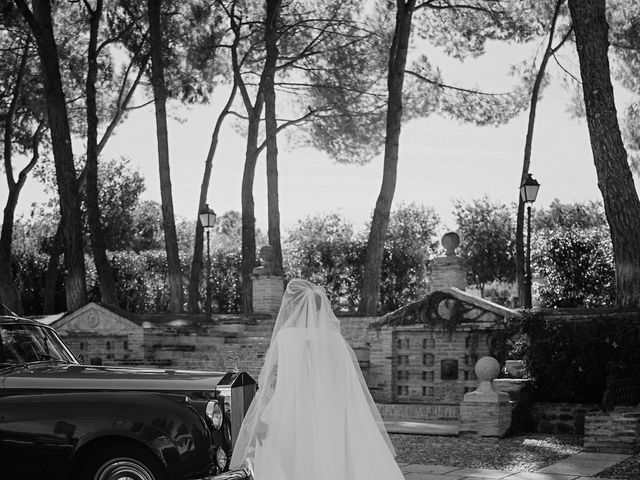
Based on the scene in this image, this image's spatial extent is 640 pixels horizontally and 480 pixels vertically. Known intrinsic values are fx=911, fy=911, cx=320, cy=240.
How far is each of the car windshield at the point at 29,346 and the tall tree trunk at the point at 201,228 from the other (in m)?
17.7

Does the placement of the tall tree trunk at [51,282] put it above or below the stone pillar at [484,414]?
above

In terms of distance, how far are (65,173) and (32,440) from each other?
1499 cm

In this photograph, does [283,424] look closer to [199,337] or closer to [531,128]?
[199,337]

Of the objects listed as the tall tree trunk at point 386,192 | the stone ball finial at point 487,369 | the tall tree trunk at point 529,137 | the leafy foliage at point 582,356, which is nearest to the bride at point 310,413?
the stone ball finial at point 487,369

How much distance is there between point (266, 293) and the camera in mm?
21531

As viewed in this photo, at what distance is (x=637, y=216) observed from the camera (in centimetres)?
1385

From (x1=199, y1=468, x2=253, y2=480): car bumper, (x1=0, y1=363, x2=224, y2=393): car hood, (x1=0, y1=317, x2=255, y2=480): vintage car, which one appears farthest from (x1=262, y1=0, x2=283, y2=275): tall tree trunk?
(x1=199, y1=468, x2=253, y2=480): car bumper

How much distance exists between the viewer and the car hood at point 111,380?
6250 mm

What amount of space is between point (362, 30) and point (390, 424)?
1491cm

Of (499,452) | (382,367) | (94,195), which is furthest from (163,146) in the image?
(499,452)

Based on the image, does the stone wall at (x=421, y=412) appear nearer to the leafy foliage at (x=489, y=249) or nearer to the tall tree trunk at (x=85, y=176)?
the tall tree trunk at (x=85, y=176)

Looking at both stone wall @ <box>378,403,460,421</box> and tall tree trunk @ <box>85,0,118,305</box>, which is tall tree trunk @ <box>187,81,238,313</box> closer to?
A: tall tree trunk @ <box>85,0,118,305</box>

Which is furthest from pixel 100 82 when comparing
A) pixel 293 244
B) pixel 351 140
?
pixel 293 244

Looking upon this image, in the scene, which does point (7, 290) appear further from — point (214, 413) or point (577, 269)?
point (214, 413)
